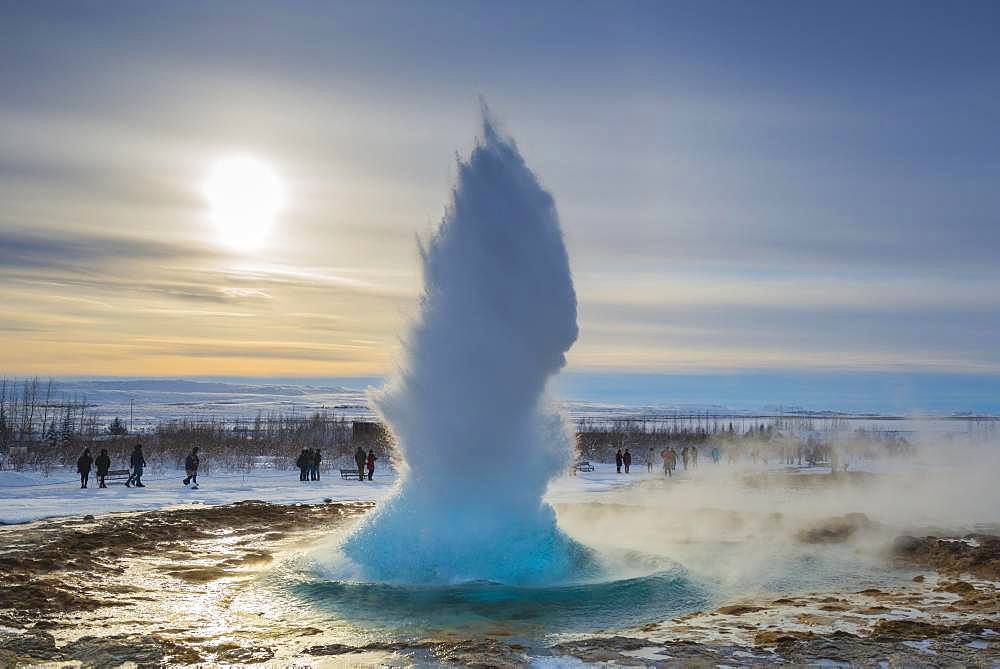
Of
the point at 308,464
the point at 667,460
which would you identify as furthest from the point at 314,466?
the point at 667,460

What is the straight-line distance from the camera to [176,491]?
90.6 feet

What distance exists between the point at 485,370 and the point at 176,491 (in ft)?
58.9

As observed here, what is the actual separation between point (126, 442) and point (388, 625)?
1793 inches

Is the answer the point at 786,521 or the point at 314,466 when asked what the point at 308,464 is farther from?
the point at 786,521

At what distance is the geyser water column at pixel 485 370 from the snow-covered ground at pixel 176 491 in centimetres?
492

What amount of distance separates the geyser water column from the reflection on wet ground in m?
1.69

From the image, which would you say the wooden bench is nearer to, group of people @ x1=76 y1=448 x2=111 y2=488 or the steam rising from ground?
group of people @ x1=76 y1=448 x2=111 y2=488

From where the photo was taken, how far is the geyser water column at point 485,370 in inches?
562

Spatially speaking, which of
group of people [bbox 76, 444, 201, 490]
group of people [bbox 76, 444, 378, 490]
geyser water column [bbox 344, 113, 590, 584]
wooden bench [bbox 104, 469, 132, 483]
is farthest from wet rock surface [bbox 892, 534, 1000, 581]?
wooden bench [bbox 104, 469, 132, 483]

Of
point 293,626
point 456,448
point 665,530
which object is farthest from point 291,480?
point 293,626

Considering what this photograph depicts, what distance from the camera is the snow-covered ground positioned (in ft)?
72.0

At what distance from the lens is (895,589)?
1321 cm

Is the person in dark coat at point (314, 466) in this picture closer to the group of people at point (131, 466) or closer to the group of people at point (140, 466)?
the group of people at point (140, 466)

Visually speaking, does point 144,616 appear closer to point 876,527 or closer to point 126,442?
point 876,527
